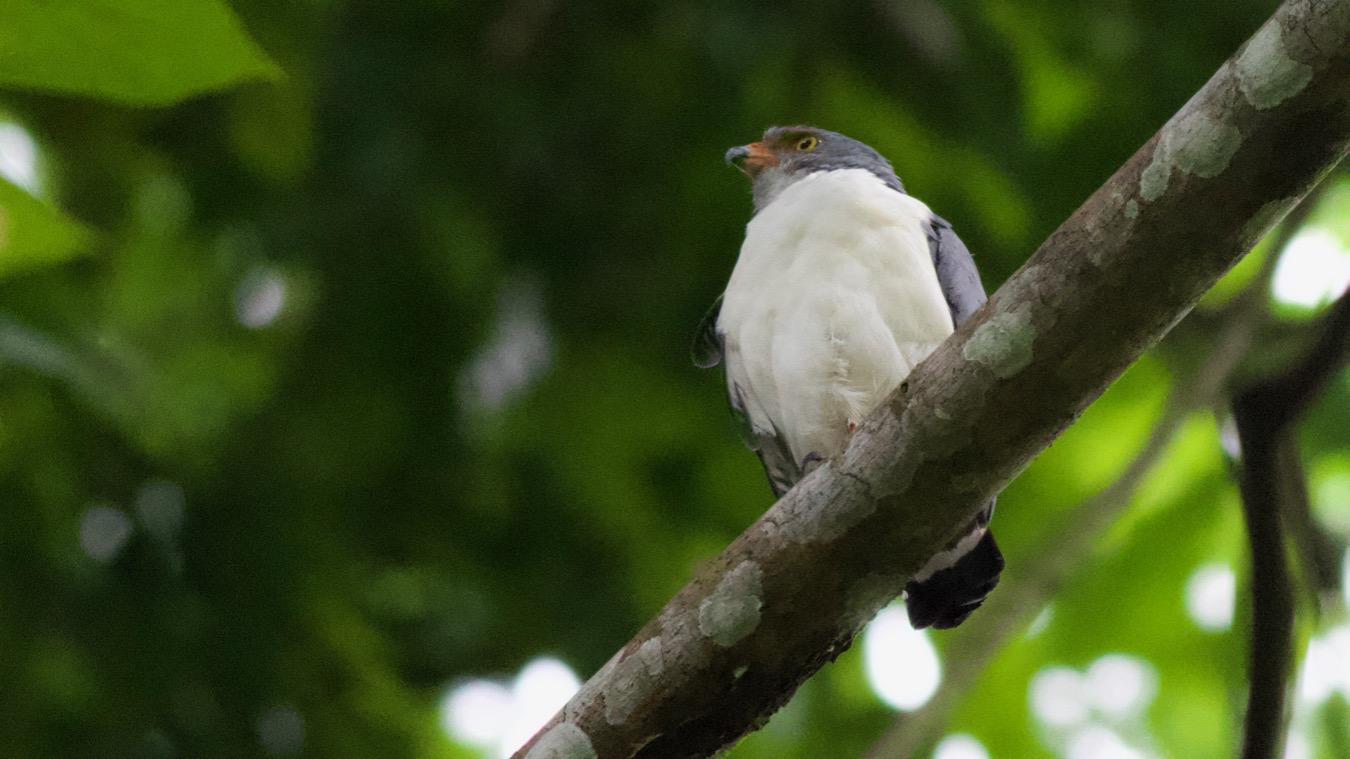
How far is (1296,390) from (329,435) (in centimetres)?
328

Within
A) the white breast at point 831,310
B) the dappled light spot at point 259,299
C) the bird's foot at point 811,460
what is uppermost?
the dappled light spot at point 259,299

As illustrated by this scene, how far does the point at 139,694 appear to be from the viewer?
13.7ft

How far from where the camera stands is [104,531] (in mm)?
4402

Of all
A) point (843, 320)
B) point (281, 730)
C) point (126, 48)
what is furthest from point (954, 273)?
point (281, 730)

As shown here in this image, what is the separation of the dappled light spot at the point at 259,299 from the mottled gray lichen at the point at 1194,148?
139 inches

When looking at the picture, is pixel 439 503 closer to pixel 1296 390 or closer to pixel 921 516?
pixel 921 516

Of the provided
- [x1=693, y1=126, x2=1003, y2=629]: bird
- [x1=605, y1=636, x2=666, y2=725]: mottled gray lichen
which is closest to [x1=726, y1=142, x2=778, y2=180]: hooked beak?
[x1=693, y1=126, x2=1003, y2=629]: bird

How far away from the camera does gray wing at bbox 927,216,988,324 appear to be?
9.50 ft

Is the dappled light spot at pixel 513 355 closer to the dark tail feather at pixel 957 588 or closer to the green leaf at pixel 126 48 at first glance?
the dark tail feather at pixel 957 588

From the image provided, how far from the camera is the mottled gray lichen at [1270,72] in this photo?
1704 millimetres

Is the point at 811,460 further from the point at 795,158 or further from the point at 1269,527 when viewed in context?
the point at 1269,527

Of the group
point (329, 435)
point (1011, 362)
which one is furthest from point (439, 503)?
point (1011, 362)

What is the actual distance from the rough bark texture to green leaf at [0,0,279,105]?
3.46ft

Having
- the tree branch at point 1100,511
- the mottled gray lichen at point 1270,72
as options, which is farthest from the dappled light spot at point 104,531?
the mottled gray lichen at point 1270,72
